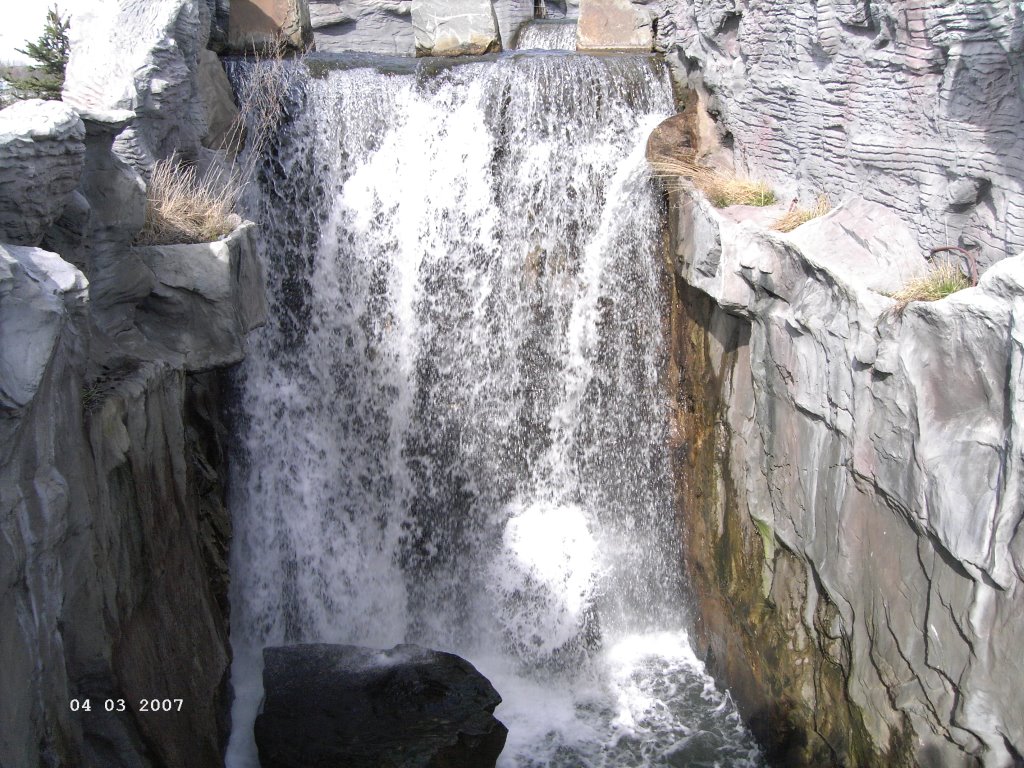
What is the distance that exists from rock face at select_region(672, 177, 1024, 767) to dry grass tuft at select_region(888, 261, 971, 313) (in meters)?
0.10

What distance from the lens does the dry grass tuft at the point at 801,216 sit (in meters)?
5.64

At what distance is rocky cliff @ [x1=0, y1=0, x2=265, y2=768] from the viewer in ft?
10.8

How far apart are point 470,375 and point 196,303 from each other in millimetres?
2299

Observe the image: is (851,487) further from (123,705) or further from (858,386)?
(123,705)

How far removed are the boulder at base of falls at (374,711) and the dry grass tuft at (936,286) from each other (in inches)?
133

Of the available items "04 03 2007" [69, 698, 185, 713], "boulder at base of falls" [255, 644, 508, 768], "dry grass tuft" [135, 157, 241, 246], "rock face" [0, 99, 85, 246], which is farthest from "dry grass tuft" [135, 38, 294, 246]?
"boulder at base of falls" [255, 644, 508, 768]

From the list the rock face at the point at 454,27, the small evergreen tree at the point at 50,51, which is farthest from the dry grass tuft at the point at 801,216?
the small evergreen tree at the point at 50,51

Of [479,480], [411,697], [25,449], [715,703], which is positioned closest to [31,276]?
[25,449]

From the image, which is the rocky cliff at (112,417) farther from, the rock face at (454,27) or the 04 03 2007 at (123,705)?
the rock face at (454,27)

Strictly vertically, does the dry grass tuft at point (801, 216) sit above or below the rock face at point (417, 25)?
below

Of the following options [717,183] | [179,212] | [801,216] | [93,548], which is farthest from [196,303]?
[801,216]

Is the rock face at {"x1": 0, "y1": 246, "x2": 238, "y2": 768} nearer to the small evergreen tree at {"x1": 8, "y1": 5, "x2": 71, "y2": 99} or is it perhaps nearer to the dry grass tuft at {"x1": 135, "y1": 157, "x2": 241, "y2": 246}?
the dry grass tuft at {"x1": 135, "y1": 157, "x2": 241, "y2": 246}

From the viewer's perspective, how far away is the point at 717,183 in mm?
6469

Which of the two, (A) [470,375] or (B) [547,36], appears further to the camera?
(B) [547,36]
